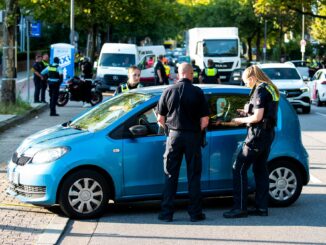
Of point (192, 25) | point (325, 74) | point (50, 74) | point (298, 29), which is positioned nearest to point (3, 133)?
point (50, 74)

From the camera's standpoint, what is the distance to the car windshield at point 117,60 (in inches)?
1474

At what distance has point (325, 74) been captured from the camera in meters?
29.2

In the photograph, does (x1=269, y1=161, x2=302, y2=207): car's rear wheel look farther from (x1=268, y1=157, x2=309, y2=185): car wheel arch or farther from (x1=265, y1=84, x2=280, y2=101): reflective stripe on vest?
(x1=265, y1=84, x2=280, y2=101): reflective stripe on vest

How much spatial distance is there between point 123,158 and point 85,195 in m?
0.59

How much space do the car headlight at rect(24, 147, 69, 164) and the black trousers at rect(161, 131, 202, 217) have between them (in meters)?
1.17

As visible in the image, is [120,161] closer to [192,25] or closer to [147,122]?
[147,122]

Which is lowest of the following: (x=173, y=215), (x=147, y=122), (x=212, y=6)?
(x=173, y=215)

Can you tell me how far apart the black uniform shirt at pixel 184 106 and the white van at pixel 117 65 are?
91.2ft

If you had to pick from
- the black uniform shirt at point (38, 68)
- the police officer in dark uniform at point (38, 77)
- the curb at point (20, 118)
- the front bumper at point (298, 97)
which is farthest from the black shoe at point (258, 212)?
the black uniform shirt at point (38, 68)

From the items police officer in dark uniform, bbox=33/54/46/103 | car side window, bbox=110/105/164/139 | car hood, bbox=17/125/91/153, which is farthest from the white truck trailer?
car side window, bbox=110/105/164/139

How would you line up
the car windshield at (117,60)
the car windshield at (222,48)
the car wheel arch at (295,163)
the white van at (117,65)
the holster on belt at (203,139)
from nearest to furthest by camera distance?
1. the holster on belt at (203,139)
2. the car wheel arch at (295,163)
3. the white van at (117,65)
4. the car windshield at (117,60)
5. the car windshield at (222,48)

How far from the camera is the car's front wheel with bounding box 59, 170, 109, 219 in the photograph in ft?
27.8

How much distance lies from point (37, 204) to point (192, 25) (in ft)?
253

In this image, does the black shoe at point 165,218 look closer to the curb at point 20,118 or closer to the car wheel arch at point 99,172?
the car wheel arch at point 99,172
